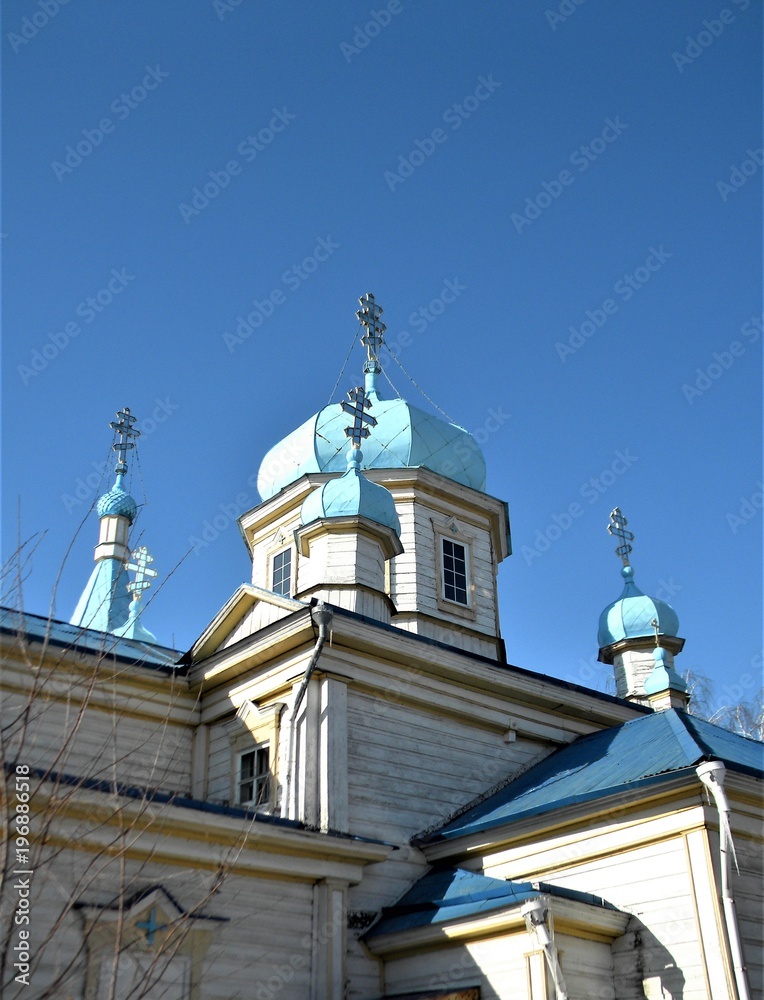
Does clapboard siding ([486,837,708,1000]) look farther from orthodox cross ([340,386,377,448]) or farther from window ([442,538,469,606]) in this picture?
orthodox cross ([340,386,377,448])

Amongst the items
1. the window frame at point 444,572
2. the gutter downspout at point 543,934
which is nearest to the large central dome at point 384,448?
the window frame at point 444,572

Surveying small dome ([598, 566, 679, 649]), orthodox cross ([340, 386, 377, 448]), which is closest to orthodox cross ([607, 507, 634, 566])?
small dome ([598, 566, 679, 649])

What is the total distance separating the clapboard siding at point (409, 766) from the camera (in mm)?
11703

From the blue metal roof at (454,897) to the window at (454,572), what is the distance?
5502 mm

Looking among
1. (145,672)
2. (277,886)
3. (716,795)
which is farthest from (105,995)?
(716,795)

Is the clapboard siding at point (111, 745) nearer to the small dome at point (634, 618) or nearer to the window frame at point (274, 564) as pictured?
the window frame at point (274, 564)

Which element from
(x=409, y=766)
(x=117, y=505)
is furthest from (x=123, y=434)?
(x=409, y=766)

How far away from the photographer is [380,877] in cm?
1128

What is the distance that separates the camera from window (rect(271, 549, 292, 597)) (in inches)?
645

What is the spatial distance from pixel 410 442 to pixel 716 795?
910 cm

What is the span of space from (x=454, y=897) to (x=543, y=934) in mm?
1514

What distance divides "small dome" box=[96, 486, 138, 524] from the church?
528cm

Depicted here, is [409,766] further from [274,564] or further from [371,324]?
[371,324]

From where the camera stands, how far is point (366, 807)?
1160cm
